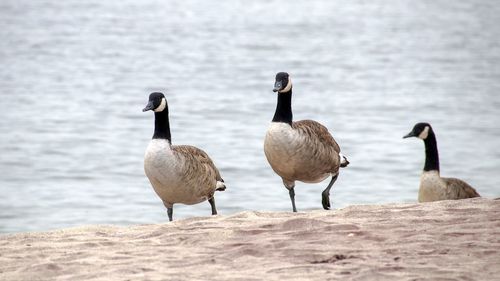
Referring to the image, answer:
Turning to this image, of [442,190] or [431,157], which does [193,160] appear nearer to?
[442,190]

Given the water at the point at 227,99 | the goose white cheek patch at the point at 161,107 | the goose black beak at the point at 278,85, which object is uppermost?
the goose black beak at the point at 278,85

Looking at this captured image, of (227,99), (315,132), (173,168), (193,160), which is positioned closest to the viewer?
(173,168)

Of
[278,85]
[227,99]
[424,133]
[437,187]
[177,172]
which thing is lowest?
[227,99]

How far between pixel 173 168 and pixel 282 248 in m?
2.94

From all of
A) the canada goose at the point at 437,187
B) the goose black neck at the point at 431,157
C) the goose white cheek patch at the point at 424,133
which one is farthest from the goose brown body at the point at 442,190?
the goose white cheek patch at the point at 424,133

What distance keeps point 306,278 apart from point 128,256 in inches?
52.3

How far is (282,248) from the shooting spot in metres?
7.33

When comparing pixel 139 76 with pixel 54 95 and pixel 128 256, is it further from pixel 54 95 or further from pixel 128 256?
pixel 128 256

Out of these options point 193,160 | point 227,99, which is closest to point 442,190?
point 193,160

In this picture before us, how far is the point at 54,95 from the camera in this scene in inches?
1139

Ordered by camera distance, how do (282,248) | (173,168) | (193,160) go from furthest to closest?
(193,160)
(173,168)
(282,248)

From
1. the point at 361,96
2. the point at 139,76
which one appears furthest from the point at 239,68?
the point at 361,96

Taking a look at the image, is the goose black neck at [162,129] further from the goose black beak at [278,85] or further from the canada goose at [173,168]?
the goose black beak at [278,85]

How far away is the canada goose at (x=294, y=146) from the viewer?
1055cm
